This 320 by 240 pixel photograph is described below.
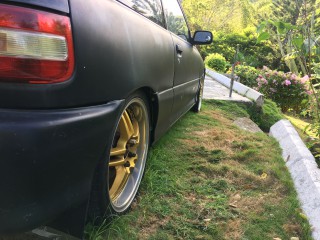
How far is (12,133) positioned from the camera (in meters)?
1.13

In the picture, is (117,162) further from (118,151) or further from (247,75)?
(247,75)

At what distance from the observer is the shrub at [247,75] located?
11.8m

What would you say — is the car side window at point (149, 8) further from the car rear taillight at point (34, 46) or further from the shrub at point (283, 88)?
the shrub at point (283, 88)

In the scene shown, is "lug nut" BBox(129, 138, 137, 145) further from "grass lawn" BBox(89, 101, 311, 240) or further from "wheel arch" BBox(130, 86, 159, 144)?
"grass lawn" BBox(89, 101, 311, 240)

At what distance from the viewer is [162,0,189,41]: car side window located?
3.06 m

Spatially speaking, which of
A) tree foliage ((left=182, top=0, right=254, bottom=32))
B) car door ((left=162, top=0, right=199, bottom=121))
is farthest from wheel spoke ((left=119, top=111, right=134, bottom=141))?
tree foliage ((left=182, top=0, right=254, bottom=32))

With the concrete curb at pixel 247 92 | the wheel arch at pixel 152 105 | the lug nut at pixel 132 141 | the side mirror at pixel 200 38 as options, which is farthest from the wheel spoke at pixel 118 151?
the concrete curb at pixel 247 92

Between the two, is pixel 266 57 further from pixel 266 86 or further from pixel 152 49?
pixel 152 49

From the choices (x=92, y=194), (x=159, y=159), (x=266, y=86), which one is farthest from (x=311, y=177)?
(x=266, y=86)

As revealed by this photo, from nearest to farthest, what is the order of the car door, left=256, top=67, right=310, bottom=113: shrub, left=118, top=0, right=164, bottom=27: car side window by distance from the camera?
1. left=118, top=0, right=164, bottom=27: car side window
2. the car door
3. left=256, top=67, right=310, bottom=113: shrub

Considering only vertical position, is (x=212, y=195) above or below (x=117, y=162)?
below

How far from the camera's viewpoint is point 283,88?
9.14m

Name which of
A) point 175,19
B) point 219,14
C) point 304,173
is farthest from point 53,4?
point 219,14

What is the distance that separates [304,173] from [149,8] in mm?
2030
